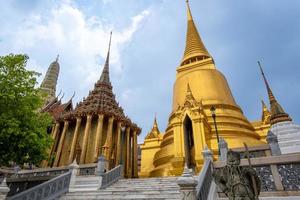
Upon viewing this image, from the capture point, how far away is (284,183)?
5.87 meters

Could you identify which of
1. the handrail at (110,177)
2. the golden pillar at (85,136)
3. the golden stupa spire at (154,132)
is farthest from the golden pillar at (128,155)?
the handrail at (110,177)

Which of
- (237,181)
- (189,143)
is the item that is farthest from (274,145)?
(189,143)

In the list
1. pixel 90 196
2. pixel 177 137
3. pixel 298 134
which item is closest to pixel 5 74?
pixel 90 196

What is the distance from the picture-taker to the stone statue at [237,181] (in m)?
3.61

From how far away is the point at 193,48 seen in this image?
23734mm

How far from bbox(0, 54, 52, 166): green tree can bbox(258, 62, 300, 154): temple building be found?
37.7ft

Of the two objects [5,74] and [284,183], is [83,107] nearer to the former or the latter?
[5,74]

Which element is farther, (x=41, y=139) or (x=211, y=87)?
(x=211, y=87)

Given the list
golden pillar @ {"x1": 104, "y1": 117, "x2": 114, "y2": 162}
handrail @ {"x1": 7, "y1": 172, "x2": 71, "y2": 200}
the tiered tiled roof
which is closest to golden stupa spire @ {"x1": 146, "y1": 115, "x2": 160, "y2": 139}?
the tiered tiled roof

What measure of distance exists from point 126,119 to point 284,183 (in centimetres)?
1874

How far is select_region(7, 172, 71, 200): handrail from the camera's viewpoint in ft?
24.5

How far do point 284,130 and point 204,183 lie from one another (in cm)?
879

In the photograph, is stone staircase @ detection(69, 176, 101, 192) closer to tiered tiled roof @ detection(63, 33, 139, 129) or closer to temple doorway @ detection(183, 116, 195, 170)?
temple doorway @ detection(183, 116, 195, 170)

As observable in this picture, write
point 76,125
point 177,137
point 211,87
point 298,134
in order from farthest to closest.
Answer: point 76,125 < point 211,87 < point 177,137 < point 298,134
